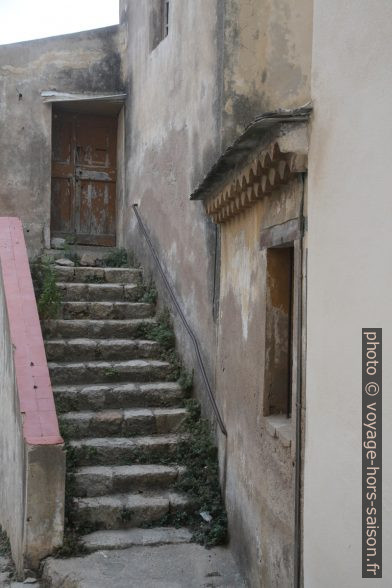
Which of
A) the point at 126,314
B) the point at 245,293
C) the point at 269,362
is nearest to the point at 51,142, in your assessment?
the point at 126,314

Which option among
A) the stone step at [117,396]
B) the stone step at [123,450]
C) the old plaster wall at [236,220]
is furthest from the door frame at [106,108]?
the stone step at [123,450]

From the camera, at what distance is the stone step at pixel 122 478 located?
592cm

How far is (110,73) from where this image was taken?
10.7 m

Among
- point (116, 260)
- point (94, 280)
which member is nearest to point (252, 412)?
point (94, 280)

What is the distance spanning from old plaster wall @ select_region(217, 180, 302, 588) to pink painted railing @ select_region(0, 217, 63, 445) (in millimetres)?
1461

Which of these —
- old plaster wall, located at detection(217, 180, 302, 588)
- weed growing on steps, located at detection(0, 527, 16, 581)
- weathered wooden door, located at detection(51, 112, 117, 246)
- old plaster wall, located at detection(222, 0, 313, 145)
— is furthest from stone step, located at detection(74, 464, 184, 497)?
weathered wooden door, located at detection(51, 112, 117, 246)

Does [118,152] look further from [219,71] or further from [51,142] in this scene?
[219,71]

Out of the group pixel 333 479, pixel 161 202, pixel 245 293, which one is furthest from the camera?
pixel 161 202

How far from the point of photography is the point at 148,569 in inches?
205

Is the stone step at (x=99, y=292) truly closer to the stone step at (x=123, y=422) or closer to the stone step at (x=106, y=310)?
the stone step at (x=106, y=310)

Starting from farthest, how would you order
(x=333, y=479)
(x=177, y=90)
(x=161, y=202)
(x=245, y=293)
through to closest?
(x=161, y=202) < (x=177, y=90) < (x=245, y=293) < (x=333, y=479)

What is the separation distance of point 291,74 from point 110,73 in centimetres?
514

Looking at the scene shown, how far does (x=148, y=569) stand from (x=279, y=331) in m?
2.17

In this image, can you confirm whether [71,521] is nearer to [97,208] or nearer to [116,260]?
[116,260]
